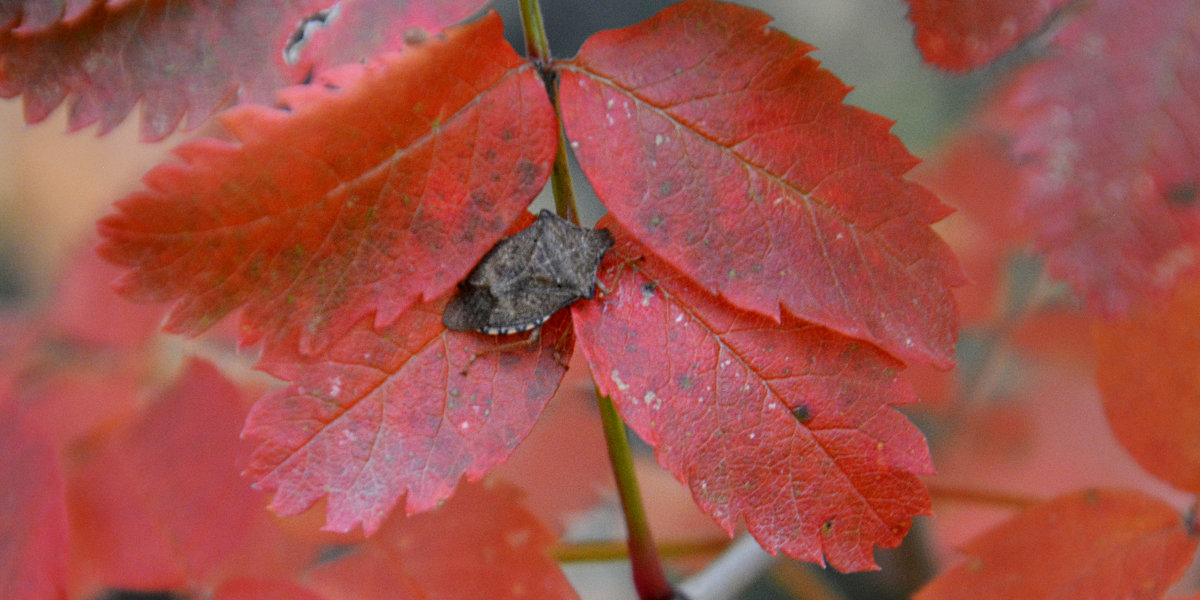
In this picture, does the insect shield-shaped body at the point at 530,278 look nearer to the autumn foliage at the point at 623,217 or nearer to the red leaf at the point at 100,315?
the autumn foliage at the point at 623,217

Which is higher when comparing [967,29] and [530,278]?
[967,29]

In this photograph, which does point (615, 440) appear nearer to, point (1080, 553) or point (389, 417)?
point (389, 417)

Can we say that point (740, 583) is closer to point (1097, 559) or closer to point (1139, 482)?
point (1097, 559)

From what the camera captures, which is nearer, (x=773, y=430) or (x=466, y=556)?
(x=773, y=430)

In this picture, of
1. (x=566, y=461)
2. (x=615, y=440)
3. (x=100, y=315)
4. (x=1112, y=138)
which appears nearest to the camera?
(x=1112, y=138)

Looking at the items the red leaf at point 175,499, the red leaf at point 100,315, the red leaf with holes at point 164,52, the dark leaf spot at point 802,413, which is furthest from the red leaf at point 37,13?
the red leaf at point 100,315

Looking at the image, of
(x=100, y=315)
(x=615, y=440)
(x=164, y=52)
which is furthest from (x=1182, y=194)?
(x=100, y=315)

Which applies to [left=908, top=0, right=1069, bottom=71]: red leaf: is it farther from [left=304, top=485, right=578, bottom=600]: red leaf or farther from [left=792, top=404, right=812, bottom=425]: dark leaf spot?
[left=304, top=485, right=578, bottom=600]: red leaf

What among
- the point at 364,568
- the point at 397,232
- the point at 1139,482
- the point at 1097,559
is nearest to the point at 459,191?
the point at 397,232
